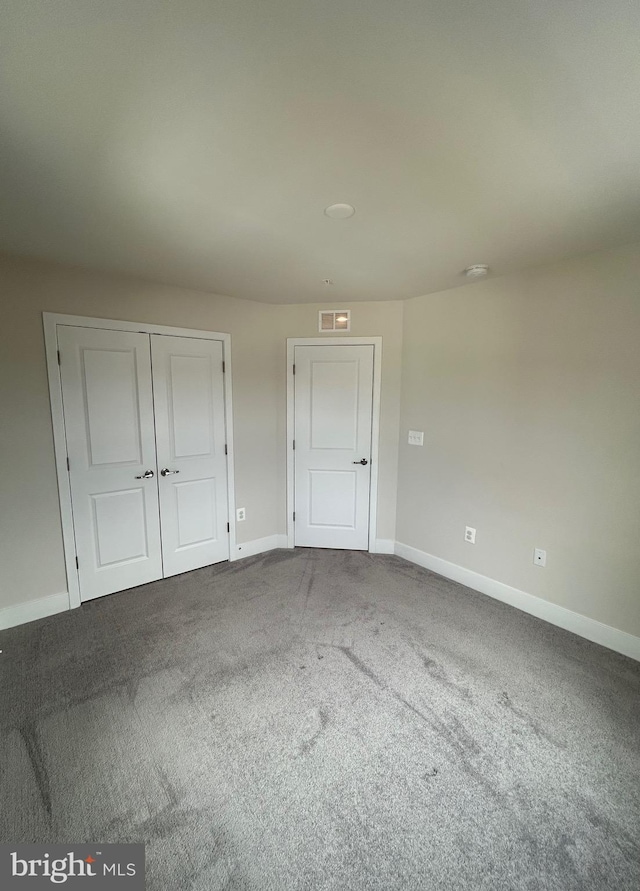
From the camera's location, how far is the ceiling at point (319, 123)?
2.74 ft

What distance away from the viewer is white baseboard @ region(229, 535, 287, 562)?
3385mm

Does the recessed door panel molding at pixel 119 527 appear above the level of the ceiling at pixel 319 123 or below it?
below

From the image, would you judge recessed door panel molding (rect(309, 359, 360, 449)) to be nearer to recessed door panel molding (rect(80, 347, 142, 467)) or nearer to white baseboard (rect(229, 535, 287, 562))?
white baseboard (rect(229, 535, 287, 562))

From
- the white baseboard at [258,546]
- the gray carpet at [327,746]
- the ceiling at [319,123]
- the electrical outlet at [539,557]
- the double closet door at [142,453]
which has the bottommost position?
the gray carpet at [327,746]

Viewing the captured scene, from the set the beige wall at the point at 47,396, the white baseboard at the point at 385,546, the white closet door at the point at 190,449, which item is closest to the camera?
the beige wall at the point at 47,396

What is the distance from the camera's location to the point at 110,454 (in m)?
2.64

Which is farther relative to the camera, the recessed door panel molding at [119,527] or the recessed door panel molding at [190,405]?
the recessed door panel molding at [190,405]

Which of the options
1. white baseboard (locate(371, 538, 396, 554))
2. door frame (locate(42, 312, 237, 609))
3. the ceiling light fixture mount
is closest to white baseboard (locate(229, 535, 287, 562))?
white baseboard (locate(371, 538, 396, 554))

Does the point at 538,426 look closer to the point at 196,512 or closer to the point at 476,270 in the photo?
the point at 476,270

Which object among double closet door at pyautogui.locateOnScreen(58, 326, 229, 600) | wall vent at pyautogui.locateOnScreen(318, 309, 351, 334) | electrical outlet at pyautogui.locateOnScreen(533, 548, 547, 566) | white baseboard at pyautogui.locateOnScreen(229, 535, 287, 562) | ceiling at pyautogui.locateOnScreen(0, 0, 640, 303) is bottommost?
white baseboard at pyautogui.locateOnScreen(229, 535, 287, 562)

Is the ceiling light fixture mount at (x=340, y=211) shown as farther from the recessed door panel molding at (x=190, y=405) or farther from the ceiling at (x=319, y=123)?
the recessed door panel molding at (x=190, y=405)

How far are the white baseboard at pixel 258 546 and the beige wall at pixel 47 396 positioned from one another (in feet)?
0.21

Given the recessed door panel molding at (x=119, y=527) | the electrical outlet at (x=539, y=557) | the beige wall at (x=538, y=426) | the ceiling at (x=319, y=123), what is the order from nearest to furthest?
1. the ceiling at (x=319, y=123)
2. the beige wall at (x=538, y=426)
3. the electrical outlet at (x=539, y=557)
4. the recessed door panel molding at (x=119, y=527)

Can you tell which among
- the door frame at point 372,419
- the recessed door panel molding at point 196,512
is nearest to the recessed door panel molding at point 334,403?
the door frame at point 372,419
